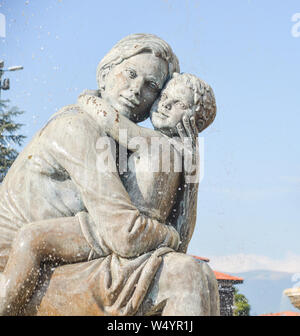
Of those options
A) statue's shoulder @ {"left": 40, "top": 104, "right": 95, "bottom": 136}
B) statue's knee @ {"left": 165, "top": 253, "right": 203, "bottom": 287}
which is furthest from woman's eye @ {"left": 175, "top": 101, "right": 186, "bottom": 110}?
statue's knee @ {"left": 165, "top": 253, "right": 203, "bottom": 287}

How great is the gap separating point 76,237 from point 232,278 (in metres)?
15.2

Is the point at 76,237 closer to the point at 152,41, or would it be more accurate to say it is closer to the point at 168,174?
the point at 168,174

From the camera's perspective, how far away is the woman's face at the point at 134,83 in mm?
4125

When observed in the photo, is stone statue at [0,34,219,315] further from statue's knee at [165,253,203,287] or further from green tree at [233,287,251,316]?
green tree at [233,287,251,316]

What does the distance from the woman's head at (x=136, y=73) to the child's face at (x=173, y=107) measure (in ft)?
0.52

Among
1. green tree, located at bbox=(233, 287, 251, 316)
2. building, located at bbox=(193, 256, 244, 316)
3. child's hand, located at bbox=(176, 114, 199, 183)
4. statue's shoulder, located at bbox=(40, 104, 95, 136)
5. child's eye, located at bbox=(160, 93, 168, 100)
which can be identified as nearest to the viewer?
statue's shoulder, located at bbox=(40, 104, 95, 136)

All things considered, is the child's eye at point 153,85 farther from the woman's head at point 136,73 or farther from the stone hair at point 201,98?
the stone hair at point 201,98

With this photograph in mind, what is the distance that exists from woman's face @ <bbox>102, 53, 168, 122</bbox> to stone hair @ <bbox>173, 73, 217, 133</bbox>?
18 centimetres

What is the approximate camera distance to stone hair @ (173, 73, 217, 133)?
13.3 ft

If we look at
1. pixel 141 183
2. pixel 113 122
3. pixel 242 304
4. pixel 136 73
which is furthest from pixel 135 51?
pixel 242 304

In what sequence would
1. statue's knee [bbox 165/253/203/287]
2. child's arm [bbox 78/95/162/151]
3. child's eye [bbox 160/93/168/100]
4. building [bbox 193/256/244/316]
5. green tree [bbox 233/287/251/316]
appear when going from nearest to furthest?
statue's knee [bbox 165/253/203/287]
child's arm [bbox 78/95/162/151]
child's eye [bbox 160/93/168/100]
building [bbox 193/256/244/316]
green tree [bbox 233/287/251/316]

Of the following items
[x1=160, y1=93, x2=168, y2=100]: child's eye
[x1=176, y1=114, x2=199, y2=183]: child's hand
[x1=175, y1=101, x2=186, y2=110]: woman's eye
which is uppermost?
[x1=160, y1=93, x2=168, y2=100]: child's eye
